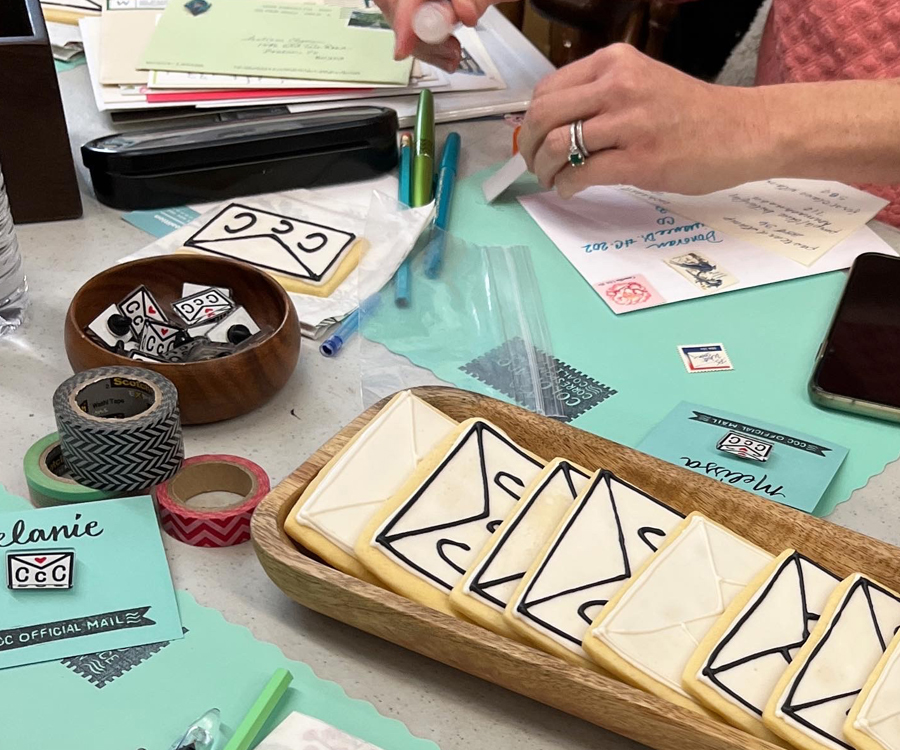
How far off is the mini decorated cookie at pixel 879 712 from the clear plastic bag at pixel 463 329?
0.96ft

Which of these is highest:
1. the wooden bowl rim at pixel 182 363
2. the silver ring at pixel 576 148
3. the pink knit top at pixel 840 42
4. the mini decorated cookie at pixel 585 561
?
the pink knit top at pixel 840 42

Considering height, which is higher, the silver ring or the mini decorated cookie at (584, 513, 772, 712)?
the silver ring

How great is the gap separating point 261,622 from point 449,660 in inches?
4.4

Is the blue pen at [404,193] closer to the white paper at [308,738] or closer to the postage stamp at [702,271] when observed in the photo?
the postage stamp at [702,271]

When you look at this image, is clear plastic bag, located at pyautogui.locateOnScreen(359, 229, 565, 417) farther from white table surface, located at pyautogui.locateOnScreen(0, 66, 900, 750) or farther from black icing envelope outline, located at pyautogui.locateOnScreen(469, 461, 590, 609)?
black icing envelope outline, located at pyautogui.locateOnScreen(469, 461, 590, 609)

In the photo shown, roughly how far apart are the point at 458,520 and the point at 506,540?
1.2 inches

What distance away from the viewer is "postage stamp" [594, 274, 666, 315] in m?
0.84

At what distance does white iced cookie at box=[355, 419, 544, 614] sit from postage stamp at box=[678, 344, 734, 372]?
0.24 metres

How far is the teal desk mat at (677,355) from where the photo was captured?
723mm

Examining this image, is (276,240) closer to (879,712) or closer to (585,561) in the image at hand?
(585,561)

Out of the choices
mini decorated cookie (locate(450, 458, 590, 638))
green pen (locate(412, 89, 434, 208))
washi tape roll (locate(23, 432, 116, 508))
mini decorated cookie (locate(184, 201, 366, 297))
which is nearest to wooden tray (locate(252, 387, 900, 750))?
mini decorated cookie (locate(450, 458, 590, 638))

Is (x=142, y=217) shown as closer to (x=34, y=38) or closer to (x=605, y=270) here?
(x=34, y=38)

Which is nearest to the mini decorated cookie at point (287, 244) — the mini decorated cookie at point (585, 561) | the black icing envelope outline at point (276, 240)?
the black icing envelope outline at point (276, 240)

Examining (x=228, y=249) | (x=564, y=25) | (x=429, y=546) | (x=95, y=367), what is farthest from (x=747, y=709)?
(x=564, y=25)
